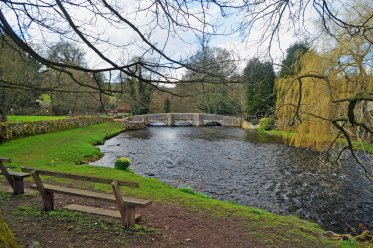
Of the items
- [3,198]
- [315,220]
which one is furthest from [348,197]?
[3,198]

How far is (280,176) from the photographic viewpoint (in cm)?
1250

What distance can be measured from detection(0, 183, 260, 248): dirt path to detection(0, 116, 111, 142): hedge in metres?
12.4

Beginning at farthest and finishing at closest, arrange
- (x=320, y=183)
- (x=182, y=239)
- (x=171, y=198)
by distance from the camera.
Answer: (x=320, y=183) → (x=171, y=198) → (x=182, y=239)

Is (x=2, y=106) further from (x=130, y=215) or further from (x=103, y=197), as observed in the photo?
(x=130, y=215)

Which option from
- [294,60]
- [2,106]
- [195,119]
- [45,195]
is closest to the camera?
[45,195]

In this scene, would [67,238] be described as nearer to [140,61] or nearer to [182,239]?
[182,239]

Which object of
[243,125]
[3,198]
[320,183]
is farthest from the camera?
[243,125]

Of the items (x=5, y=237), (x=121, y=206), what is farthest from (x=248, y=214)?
(x=5, y=237)

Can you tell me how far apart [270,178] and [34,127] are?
16.6 m

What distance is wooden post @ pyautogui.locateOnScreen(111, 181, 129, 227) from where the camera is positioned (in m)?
4.37

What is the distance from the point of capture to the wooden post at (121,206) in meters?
4.37

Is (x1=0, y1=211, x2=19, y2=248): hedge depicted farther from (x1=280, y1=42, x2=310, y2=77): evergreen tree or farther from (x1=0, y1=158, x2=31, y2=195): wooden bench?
(x1=0, y1=158, x2=31, y2=195): wooden bench

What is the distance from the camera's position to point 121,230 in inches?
183

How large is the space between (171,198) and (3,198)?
12.4 ft
